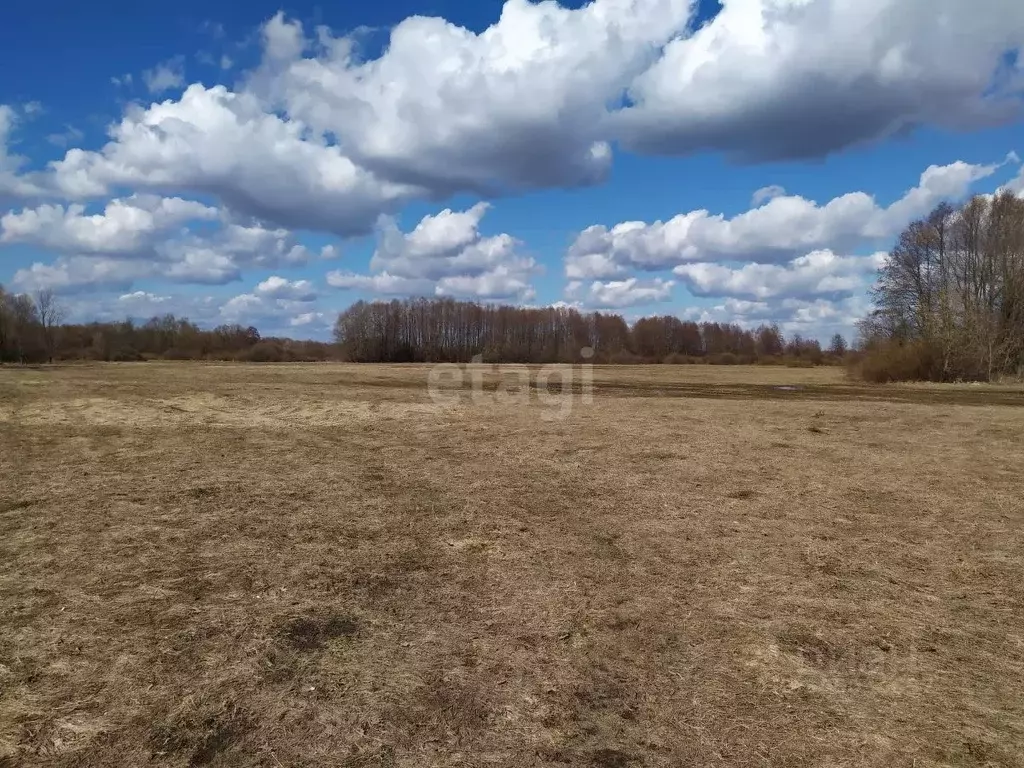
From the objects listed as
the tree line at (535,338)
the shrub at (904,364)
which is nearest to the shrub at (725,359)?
the tree line at (535,338)

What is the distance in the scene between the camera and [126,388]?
2086cm

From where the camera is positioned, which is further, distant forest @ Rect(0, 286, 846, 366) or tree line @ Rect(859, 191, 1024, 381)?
distant forest @ Rect(0, 286, 846, 366)

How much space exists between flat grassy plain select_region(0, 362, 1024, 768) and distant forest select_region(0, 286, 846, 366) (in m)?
76.5

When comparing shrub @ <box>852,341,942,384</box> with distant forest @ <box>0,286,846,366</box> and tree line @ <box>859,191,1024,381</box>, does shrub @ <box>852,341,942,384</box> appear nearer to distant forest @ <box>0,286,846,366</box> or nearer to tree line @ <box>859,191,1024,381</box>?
tree line @ <box>859,191,1024,381</box>

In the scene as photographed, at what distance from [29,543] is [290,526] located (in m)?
2.44

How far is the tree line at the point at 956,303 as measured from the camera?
39375mm

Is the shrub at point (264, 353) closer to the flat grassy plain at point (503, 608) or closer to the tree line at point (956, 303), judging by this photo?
the tree line at point (956, 303)

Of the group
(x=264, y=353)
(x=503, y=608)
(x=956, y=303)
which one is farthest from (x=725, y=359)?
(x=503, y=608)

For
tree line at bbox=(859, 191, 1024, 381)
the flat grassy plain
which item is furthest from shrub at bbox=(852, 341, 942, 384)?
the flat grassy plain

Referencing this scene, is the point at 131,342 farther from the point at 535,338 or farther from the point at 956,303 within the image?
the point at 956,303

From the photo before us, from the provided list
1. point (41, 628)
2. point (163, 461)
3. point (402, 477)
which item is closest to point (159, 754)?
point (41, 628)

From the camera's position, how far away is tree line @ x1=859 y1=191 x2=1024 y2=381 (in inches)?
1550

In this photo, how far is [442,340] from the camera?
10838 cm

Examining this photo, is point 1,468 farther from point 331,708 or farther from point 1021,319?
point 1021,319
